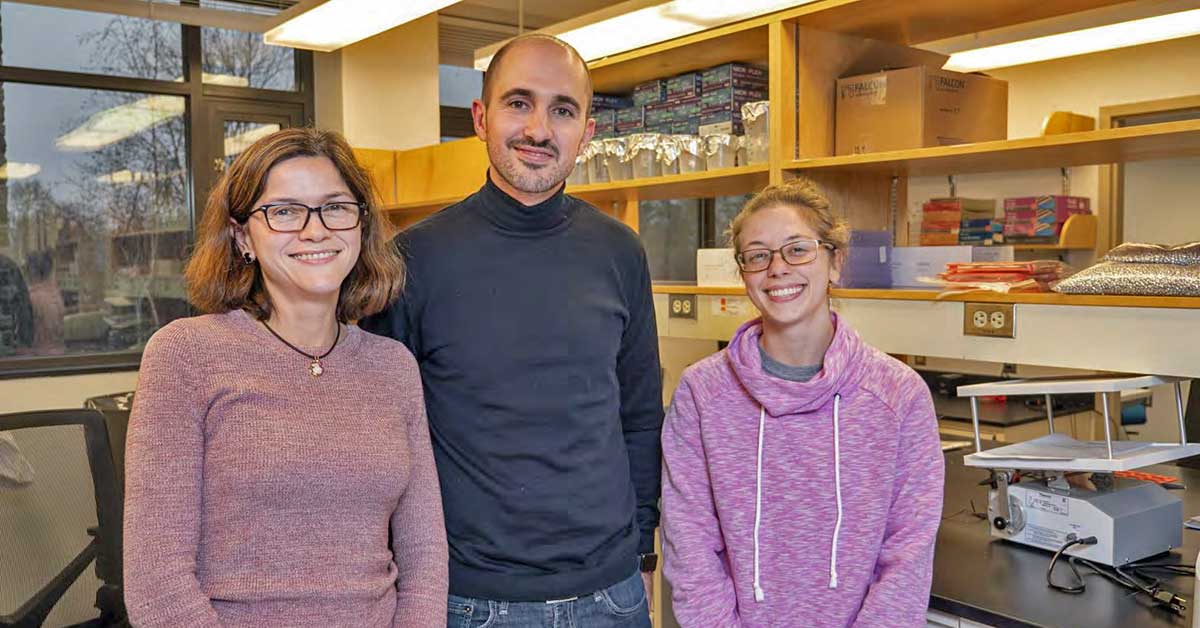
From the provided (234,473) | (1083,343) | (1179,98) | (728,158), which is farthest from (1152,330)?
(1179,98)

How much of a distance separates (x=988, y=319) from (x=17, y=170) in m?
4.44

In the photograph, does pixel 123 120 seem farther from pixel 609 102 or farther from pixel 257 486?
pixel 257 486

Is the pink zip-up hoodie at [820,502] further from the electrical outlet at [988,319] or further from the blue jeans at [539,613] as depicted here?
the electrical outlet at [988,319]

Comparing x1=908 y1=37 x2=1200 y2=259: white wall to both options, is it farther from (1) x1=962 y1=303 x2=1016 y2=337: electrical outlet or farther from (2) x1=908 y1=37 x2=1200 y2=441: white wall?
(1) x1=962 y1=303 x2=1016 y2=337: electrical outlet

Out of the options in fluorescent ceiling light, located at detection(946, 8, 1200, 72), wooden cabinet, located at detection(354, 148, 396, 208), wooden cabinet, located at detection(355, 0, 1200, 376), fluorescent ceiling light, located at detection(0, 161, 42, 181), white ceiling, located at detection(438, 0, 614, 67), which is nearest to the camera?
wooden cabinet, located at detection(355, 0, 1200, 376)

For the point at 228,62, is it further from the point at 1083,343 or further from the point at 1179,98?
the point at 1179,98

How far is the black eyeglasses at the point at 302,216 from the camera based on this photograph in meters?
1.38

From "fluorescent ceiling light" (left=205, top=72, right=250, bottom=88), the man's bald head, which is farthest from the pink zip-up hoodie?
"fluorescent ceiling light" (left=205, top=72, right=250, bottom=88)

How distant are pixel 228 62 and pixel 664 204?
2.73m

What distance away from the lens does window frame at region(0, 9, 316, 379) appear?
4.63m

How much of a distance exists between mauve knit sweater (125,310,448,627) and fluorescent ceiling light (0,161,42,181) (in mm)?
3992

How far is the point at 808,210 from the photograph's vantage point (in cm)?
168

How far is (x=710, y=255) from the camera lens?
2.96 meters

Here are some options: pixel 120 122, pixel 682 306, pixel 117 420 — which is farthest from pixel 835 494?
pixel 120 122
